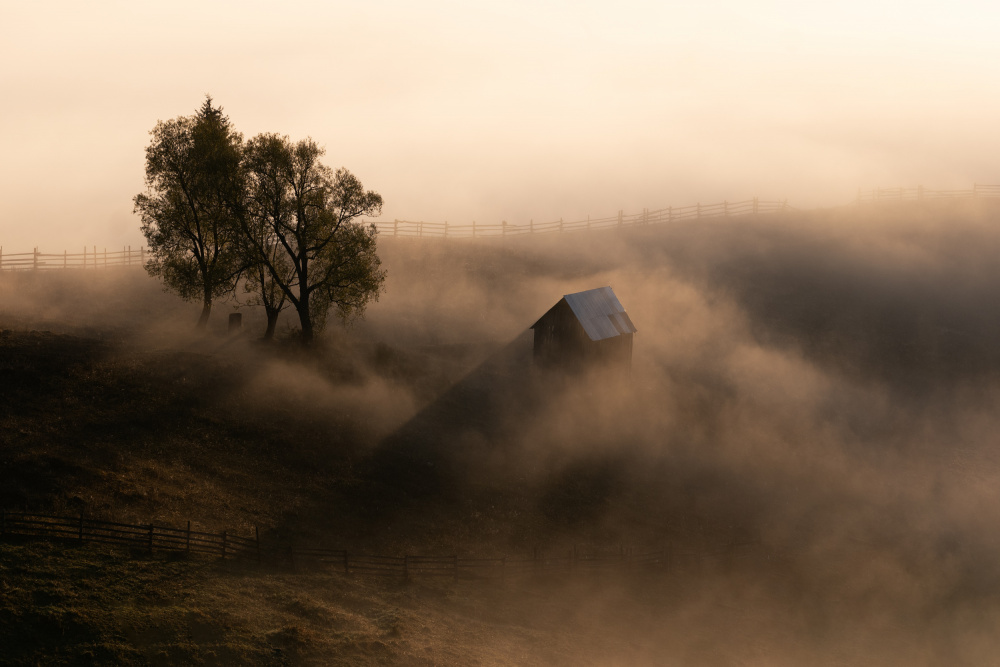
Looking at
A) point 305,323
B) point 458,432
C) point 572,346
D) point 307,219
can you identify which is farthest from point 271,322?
point 572,346

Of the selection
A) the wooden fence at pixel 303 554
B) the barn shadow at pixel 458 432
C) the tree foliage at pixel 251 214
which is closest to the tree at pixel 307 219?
the tree foliage at pixel 251 214

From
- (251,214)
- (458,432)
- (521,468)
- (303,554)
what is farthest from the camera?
(251,214)

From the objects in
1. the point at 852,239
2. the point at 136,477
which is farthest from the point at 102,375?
the point at 852,239

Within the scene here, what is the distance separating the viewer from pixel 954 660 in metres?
29.8

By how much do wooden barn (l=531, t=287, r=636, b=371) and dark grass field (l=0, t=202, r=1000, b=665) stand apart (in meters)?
1.62

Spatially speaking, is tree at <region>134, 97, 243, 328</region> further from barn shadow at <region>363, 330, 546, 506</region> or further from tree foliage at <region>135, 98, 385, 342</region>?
barn shadow at <region>363, 330, 546, 506</region>

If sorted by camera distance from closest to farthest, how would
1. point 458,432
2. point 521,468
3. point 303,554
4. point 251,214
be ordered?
point 303,554, point 521,468, point 458,432, point 251,214

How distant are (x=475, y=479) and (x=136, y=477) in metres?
15.0

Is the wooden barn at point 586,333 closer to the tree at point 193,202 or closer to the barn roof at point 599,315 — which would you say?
the barn roof at point 599,315

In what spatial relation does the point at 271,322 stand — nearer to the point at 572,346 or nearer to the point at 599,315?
the point at 572,346

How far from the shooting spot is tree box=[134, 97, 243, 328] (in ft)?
157

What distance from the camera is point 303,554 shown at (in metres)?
30.1

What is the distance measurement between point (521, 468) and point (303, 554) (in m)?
13.5

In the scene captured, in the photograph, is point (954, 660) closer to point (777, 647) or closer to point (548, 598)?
point (777, 647)
